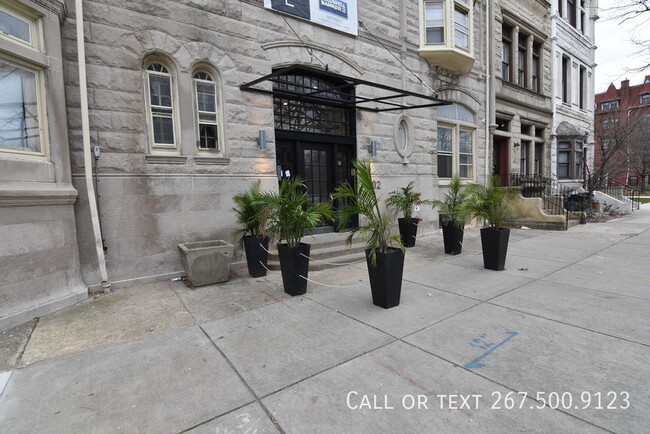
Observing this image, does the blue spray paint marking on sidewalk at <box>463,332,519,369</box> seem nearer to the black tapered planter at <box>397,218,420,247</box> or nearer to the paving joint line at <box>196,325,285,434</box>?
the paving joint line at <box>196,325,285,434</box>

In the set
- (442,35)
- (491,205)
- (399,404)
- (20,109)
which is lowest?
(399,404)

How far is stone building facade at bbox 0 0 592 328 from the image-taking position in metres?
4.80

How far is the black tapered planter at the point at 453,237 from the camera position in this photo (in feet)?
26.2

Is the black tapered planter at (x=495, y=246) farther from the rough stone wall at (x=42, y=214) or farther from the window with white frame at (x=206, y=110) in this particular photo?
the rough stone wall at (x=42, y=214)

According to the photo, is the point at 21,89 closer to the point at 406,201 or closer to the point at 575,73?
the point at 406,201

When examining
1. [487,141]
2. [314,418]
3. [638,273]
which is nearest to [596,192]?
[487,141]

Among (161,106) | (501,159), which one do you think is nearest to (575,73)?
(501,159)

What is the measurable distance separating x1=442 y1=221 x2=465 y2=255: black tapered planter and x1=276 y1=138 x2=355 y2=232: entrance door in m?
2.68

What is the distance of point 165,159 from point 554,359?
245 inches

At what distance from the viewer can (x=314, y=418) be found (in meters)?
2.56

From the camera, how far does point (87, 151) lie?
5.37 m

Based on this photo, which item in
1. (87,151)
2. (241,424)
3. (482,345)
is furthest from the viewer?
(87,151)

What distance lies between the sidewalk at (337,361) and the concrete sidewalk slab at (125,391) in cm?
1

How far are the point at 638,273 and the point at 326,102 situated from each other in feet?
22.8
